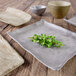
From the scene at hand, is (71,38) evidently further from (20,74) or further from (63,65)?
(20,74)

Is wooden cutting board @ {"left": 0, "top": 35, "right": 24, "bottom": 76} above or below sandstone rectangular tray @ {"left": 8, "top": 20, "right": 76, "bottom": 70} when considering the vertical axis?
above

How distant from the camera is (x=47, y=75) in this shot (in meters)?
0.39

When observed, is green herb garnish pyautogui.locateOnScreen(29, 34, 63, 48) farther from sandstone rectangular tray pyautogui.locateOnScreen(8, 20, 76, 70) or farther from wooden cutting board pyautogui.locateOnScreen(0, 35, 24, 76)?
wooden cutting board pyautogui.locateOnScreen(0, 35, 24, 76)

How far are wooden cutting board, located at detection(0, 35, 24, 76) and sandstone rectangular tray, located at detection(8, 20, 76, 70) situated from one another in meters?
0.06

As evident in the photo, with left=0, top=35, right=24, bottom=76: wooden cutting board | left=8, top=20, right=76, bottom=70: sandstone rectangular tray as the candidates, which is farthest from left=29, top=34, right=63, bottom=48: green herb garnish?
left=0, top=35, right=24, bottom=76: wooden cutting board

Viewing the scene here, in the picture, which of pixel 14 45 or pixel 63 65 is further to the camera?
pixel 14 45

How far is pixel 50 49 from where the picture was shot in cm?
50

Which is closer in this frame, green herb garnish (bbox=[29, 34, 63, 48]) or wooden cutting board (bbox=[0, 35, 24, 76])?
wooden cutting board (bbox=[0, 35, 24, 76])

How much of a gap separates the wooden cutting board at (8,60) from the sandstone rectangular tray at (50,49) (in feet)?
0.21

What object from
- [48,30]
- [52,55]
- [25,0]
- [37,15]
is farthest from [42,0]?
[52,55]

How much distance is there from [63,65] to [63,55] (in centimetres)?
5

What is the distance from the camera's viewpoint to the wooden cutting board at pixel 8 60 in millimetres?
399

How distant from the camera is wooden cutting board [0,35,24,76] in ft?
1.31

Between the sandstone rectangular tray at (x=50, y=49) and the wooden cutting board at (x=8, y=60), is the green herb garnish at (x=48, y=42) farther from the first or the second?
the wooden cutting board at (x=8, y=60)
